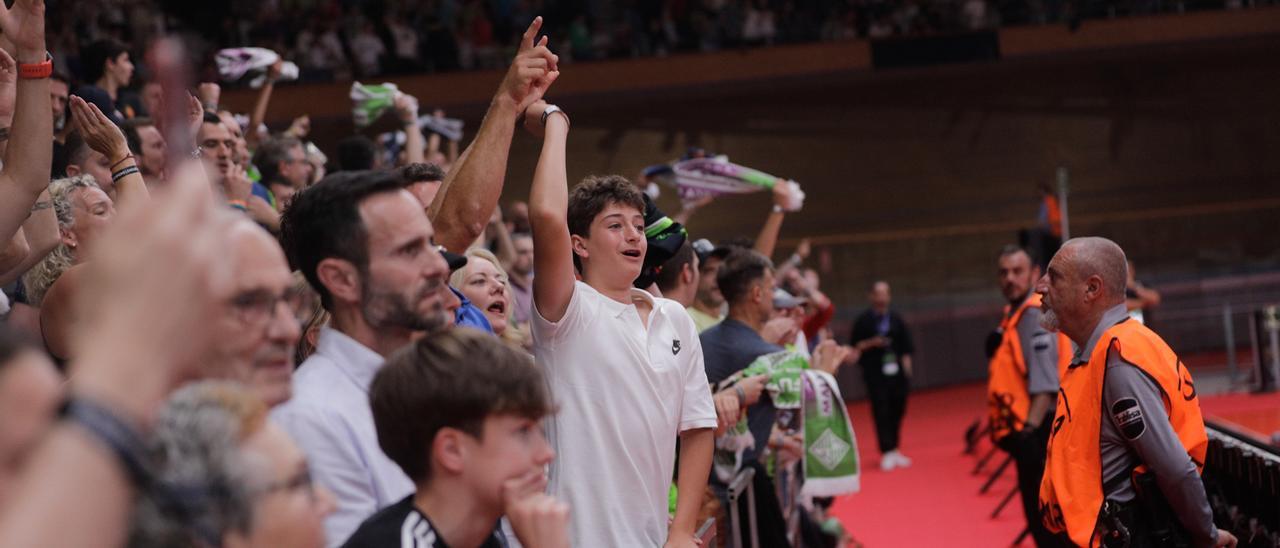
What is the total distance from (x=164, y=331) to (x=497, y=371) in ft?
2.84

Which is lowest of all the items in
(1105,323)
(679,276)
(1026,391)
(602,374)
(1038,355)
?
(1026,391)

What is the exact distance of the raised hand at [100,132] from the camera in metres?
3.77

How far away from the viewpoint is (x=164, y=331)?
126 cm

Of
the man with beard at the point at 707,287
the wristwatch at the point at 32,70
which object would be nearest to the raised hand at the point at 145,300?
the wristwatch at the point at 32,70

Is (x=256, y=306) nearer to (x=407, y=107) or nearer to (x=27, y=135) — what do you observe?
(x=27, y=135)

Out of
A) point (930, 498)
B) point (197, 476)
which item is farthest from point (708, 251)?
point (197, 476)

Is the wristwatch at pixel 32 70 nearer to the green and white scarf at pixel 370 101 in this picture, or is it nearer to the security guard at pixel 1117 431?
the security guard at pixel 1117 431

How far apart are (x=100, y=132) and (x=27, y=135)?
268 mm

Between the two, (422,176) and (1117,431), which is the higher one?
(422,176)

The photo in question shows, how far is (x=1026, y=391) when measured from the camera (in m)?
7.79

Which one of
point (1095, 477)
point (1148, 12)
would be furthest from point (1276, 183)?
point (1095, 477)

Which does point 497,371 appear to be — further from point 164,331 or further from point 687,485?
point 687,485

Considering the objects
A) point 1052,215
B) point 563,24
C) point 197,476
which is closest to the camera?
point 197,476

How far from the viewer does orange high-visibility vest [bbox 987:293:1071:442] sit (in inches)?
305
